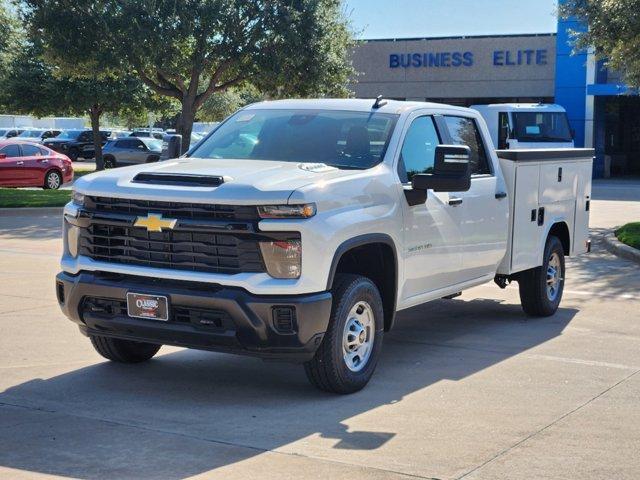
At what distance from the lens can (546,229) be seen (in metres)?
10.1

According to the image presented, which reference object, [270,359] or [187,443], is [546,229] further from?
[187,443]

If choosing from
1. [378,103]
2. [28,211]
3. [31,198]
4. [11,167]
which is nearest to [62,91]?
[11,167]

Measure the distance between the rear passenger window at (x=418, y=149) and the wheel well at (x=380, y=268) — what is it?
63 centimetres

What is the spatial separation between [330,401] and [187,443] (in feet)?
4.36

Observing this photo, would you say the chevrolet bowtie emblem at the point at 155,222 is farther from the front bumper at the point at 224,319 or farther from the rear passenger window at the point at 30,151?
the rear passenger window at the point at 30,151

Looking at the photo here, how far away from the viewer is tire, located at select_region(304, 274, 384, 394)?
6.80 meters

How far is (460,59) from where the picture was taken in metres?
43.2

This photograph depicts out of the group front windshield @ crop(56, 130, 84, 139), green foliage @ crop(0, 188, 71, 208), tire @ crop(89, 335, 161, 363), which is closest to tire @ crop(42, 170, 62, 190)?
green foliage @ crop(0, 188, 71, 208)

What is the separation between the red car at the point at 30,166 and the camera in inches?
1118

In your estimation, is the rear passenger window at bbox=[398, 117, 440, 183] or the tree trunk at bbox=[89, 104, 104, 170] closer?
the rear passenger window at bbox=[398, 117, 440, 183]

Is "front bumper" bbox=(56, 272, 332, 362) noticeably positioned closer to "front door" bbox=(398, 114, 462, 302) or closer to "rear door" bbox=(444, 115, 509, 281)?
"front door" bbox=(398, 114, 462, 302)

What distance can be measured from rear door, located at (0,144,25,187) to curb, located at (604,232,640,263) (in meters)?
17.2

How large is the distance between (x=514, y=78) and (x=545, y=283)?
3345 cm

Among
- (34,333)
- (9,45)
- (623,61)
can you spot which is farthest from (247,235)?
(9,45)
